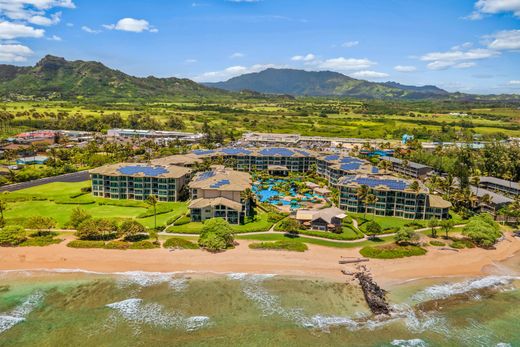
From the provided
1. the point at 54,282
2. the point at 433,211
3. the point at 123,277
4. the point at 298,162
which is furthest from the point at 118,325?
the point at 298,162

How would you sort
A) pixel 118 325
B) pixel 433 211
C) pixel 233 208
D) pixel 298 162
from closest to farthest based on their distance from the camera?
pixel 118 325 → pixel 233 208 → pixel 433 211 → pixel 298 162

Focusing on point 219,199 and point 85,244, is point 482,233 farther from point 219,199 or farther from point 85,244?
point 85,244

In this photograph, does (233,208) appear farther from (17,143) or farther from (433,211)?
(17,143)

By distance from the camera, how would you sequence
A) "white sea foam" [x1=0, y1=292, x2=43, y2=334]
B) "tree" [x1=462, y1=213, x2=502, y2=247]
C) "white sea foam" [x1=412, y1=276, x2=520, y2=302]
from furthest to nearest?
"tree" [x1=462, y1=213, x2=502, y2=247], "white sea foam" [x1=412, y1=276, x2=520, y2=302], "white sea foam" [x1=0, y1=292, x2=43, y2=334]

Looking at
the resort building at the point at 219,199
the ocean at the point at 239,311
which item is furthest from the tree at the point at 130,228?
the resort building at the point at 219,199

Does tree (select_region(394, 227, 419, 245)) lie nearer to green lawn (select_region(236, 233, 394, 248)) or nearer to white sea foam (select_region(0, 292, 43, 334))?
green lawn (select_region(236, 233, 394, 248))

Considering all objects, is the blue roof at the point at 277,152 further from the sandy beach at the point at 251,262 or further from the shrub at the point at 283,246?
the sandy beach at the point at 251,262

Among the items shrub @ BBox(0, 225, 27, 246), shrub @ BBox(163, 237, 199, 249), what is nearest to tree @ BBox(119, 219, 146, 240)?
shrub @ BBox(163, 237, 199, 249)
